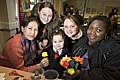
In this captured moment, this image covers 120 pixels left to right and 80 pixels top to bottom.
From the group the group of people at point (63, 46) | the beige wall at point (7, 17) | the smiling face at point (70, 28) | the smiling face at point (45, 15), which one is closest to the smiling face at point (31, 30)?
the group of people at point (63, 46)

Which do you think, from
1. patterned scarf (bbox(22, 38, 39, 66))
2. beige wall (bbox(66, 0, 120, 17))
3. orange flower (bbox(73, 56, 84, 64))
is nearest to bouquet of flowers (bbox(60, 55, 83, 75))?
orange flower (bbox(73, 56, 84, 64))

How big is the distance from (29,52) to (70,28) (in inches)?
17.3

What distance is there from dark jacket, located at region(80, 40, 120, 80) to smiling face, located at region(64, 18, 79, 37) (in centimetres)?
20

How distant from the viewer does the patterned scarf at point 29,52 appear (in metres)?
1.47

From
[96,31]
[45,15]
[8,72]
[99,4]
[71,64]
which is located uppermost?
[99,4]

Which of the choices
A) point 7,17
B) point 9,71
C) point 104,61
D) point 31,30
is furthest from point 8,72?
point 7,17

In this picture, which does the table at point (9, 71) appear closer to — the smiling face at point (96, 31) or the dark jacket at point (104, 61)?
the dark jacket at point (104, 61)

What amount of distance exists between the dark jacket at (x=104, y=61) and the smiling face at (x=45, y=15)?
496 millimetres

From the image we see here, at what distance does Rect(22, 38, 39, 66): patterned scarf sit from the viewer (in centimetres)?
147

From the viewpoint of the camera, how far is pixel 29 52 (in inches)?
59.5

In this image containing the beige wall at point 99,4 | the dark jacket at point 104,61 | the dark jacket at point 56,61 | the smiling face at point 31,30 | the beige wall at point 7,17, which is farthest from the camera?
the beige wall at point 7,17

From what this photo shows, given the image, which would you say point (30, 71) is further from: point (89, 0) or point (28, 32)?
point (89, 0)

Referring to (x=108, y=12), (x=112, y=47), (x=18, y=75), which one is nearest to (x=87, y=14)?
(x=108, y=12)

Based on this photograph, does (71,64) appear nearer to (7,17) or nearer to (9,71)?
(9,71)
